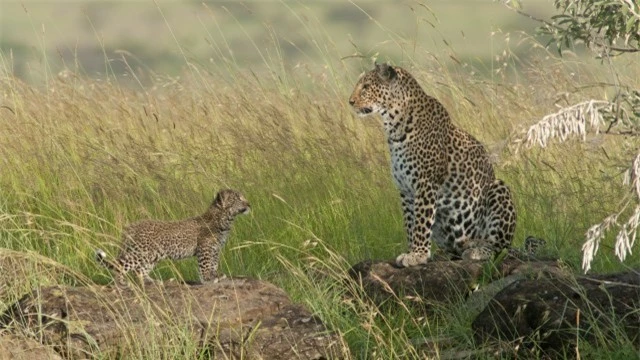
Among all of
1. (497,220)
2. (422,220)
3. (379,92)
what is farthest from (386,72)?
(497,220)

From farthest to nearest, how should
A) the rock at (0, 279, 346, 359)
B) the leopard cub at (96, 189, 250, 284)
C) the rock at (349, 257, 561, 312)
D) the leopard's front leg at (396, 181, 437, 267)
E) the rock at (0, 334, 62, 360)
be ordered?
the leopard's front leg at (396, 181, 437, 267) → the leopard cub at (96, 189, 250, 284) → the rock at (349, 257, 561, 312) → the rock at (0, 279, 346, 359) → the rock at (0, 334, 62, 360)

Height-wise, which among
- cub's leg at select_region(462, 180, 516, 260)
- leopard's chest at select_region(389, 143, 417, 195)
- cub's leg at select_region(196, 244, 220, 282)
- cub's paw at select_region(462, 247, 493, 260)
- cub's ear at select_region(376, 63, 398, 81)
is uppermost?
cub's ear at select_region(376, 63, 398, 81)

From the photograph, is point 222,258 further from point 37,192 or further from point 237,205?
point 37,192

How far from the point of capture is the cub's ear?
356 inches

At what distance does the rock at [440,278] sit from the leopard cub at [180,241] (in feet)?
3.41

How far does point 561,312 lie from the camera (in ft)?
22.8

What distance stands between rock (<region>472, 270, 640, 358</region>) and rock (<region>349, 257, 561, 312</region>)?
78cm

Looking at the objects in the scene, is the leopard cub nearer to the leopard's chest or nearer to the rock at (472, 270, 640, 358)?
the leopard's chest

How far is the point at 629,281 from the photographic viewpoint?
7.13m

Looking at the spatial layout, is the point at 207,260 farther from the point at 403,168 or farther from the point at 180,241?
the point at 403,168

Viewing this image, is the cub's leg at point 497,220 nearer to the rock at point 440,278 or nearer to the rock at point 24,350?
the rock at point 440,278

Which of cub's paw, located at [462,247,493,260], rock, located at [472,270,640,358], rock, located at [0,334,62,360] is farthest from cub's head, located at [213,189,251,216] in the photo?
rock, located at [0,334,62,360]

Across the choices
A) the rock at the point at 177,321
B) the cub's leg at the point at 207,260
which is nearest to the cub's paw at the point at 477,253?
the cub's leg at the point at 207,260

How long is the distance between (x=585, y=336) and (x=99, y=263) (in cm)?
376
